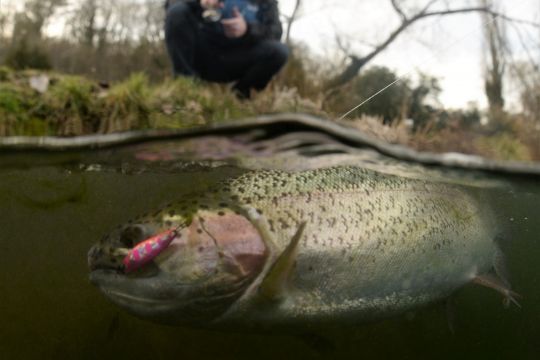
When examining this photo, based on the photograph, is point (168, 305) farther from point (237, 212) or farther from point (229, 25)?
point (229, 25)

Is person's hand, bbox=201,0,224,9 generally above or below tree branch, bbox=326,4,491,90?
above

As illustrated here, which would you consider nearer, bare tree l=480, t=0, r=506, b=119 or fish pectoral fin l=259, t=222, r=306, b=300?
fish pectoral fin l=259, t=222, r=306, b=300

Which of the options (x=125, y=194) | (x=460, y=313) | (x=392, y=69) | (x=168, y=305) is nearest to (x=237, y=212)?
(x=168, y=305)

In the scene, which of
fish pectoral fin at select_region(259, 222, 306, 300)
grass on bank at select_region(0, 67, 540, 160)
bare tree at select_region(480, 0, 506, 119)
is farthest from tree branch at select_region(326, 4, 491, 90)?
fish pectoral fin at select_region(259, 222, 306, 300)

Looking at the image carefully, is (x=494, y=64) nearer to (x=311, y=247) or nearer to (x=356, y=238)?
(x=356, y=238)

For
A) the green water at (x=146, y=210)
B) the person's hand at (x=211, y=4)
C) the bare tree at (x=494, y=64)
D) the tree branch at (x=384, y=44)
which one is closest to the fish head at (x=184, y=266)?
the green water at (x=146, y=210)

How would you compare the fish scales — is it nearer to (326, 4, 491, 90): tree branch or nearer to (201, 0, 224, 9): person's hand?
(326, 4, 491, 90): tree branch
